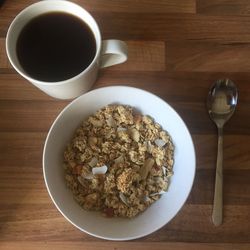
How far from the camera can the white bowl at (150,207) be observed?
603 millimetres

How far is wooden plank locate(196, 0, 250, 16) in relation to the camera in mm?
769

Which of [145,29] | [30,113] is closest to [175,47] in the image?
[145,29]

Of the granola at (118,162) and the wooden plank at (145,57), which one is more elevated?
the wooden plank at (145,57)

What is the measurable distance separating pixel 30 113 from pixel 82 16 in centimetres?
20

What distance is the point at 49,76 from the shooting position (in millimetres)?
637

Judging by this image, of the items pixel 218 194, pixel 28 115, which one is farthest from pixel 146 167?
pixel 28 115

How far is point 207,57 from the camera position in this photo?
0.75m

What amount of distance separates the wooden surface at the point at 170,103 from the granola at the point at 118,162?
0.07 m

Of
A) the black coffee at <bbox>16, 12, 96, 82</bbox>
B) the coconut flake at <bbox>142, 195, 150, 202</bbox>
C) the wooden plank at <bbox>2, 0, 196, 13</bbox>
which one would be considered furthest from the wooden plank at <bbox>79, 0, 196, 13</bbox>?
the coconut flake at <bbox>142, 195, 150, 202</bbox>

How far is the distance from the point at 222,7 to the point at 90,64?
0.32 meters

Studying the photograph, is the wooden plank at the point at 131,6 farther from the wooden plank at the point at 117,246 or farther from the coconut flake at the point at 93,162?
the wooden plank at the point at 117,246

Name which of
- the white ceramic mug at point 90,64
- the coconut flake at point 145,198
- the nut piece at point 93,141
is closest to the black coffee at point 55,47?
the white ceramic mug at point 90,64

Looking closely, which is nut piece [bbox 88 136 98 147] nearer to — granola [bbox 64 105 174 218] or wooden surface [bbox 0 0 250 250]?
granola [bbox 64 105 174 218]

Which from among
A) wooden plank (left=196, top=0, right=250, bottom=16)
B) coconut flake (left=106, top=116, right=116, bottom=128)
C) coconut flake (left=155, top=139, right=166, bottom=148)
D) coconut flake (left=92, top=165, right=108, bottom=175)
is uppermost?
wooden plank (left=196, top=0, right=250, bottom=16)
